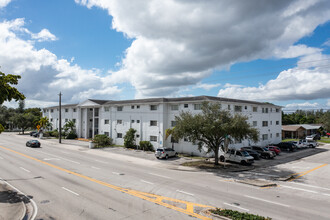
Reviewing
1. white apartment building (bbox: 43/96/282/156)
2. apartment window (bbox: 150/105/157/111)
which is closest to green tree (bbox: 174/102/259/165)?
white apartment building (bbox: 43/96/282/156)

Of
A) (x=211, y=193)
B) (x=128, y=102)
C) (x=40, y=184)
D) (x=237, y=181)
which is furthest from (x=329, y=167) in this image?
(x=128, y=102)

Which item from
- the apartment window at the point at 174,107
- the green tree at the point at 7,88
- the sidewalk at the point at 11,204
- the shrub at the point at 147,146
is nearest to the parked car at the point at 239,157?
the apartment window at the point at 174,107

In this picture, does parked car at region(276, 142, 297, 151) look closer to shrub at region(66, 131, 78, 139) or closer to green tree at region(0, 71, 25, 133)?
green tree at region(0, 71, 25, 133)

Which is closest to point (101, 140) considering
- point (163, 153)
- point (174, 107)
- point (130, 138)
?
point (130, 138)

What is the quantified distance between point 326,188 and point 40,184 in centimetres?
2231

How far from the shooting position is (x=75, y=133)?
185 ft

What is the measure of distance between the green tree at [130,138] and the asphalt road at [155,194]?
17597mm

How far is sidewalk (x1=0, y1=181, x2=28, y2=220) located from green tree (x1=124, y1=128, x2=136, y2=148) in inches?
976

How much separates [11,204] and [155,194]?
8.16 meters

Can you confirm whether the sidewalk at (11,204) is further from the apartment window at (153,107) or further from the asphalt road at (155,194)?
the apartment window at (153,107)

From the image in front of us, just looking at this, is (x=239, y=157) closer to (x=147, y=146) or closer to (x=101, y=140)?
(x=147, y=146)

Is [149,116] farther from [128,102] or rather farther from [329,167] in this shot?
[329,167]

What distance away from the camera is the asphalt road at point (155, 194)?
10.7 metres

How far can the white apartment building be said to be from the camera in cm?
3409
